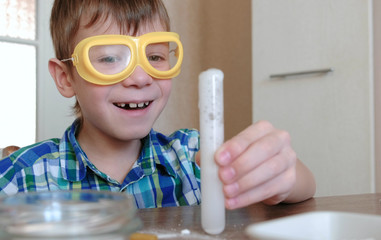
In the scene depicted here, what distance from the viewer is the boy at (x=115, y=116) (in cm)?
103

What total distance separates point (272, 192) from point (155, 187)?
56 cm

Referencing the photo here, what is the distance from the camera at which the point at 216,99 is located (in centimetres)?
55

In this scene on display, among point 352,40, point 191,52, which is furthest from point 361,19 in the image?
point 191,52

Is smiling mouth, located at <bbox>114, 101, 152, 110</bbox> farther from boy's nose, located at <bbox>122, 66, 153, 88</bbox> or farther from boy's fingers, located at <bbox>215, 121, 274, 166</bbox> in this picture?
boy's fingers, located at <bbox>215, 121, 274, 166</bbox>

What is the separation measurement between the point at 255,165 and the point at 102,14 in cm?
68

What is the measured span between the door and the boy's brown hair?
1.28m

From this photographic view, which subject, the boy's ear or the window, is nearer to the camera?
the boy's ear

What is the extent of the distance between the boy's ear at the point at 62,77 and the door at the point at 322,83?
1460 millimetres

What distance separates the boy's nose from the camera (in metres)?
1.03

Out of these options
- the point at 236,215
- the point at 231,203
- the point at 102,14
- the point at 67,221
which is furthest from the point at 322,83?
the point at 67,221

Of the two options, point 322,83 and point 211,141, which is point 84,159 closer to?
point 211,141

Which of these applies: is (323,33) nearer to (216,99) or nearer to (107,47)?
(107,47)

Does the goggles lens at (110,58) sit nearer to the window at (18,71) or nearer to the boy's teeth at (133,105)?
the boy's teeth at (133,105)

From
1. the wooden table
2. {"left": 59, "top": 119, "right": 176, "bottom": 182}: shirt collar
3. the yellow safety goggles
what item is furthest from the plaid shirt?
the wooden table
